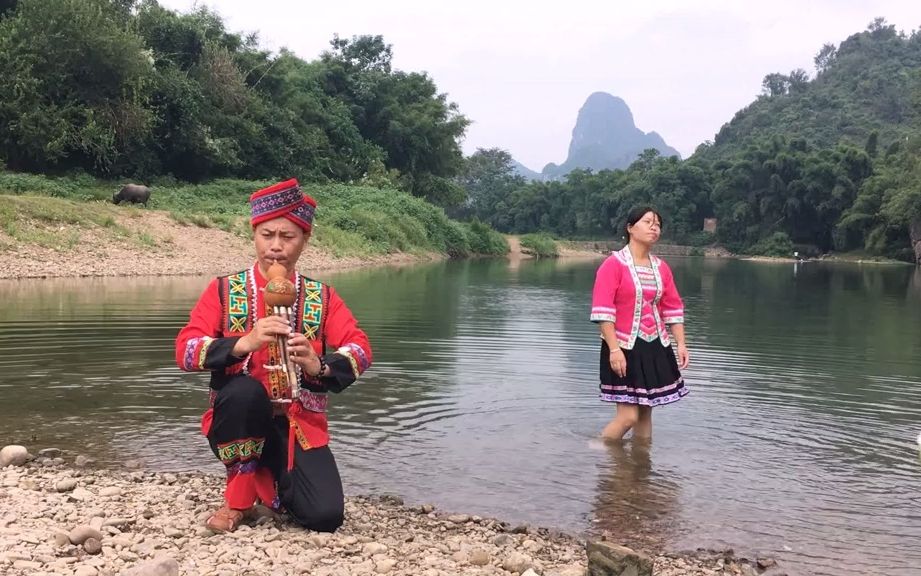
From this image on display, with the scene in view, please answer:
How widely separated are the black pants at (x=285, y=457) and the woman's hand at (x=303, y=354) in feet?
0.74


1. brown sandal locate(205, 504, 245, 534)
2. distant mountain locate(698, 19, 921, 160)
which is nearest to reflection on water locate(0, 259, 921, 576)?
brown sandal locate(205, 504, 245, 534)

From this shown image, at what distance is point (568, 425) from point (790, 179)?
5747 centimetres

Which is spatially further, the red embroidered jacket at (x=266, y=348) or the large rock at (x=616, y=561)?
the red embroidered jacket at (x=266, y=348)

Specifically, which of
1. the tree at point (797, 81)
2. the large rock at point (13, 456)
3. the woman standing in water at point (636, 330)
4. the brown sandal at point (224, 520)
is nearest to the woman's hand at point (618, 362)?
the woman standing in water at point (636, 330)

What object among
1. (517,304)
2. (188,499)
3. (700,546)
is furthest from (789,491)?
(517,304)

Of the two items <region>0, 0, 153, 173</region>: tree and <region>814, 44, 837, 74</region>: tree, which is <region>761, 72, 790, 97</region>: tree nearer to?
<region>814, 44, 837, 74</region>: tree

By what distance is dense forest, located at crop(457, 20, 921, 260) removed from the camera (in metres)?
52.0

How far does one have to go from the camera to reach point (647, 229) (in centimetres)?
498

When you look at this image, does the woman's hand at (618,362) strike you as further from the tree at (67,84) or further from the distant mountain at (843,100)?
the distant mountain at (843,100)

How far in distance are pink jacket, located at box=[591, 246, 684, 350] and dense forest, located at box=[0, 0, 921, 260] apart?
21570 millimetres

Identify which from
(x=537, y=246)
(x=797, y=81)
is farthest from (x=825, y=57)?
(x=537, y=246)

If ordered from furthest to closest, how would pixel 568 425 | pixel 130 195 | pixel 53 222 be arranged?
1. pixel 130 195
2. pixel 53 222
3. pixel 568 425

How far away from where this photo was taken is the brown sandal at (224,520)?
3.16m

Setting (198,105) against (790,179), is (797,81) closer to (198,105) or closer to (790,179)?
(790,179)
